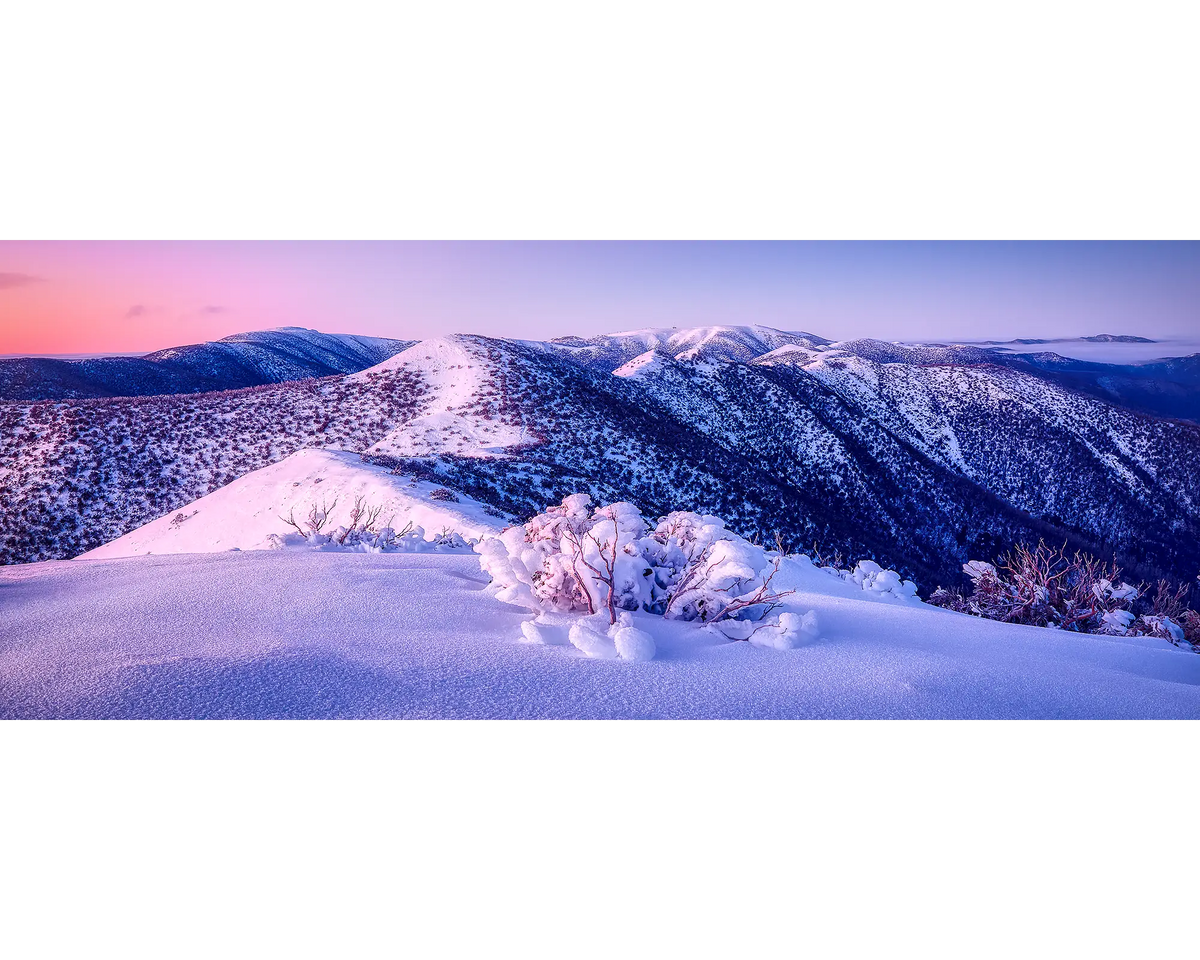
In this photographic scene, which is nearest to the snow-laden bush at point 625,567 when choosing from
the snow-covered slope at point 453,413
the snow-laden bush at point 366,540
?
the snow-laden bush at point 366,540

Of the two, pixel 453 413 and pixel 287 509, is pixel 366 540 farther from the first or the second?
pixel 453 413

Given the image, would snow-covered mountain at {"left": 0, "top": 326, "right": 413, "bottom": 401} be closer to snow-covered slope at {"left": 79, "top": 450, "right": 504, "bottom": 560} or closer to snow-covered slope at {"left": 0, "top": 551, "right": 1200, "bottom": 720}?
snow-covered slope at {"left": 79, "top": 450, "right": 504, "bottom": 560}

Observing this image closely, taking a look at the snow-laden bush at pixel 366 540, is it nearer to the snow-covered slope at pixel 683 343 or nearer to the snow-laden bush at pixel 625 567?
the snow-laden bush at pixel 625 567

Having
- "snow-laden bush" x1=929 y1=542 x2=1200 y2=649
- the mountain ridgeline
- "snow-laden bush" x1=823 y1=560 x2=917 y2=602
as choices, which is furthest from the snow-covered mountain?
"snow-laden bush" x1=929 y1=542 x2=1200 y2=649

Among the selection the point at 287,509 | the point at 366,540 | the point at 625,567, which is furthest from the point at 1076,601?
the point at 287,509

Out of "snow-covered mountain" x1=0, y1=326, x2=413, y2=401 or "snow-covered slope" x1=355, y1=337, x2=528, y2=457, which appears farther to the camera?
"snow-covered slope" x1=355, y1=337, x2=528, y2=457

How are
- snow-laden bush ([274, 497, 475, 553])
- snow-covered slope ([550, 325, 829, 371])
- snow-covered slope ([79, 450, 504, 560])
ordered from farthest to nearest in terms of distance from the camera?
snow-covered slope ([550, 325, 829, 371])
snow-covered slope ([79, 450, 504, 560])
snow-laden bush ([274, 497, 475, 553])

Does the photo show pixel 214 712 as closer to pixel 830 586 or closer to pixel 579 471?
pixel 830 586
